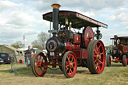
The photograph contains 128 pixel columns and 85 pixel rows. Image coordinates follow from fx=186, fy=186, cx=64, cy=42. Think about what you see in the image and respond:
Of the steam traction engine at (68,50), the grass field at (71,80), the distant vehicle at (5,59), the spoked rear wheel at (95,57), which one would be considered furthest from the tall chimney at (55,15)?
the distant vehicle at (5,59)

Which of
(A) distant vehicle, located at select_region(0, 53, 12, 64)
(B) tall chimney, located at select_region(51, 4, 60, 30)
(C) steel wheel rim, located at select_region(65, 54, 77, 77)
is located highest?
(B) tall chimney, located at select_region(51, 4, 60, 30)

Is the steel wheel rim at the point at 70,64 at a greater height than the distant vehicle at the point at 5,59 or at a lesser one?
greater

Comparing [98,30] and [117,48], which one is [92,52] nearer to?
[98,30]

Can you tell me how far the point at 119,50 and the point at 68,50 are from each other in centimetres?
535

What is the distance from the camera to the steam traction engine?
21.4 feet

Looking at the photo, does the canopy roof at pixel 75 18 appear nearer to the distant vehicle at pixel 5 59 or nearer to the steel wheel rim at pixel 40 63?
the steel wheel rim at pixel 40 63

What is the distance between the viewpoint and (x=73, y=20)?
26.5ft

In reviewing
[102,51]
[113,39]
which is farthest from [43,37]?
[102,51]

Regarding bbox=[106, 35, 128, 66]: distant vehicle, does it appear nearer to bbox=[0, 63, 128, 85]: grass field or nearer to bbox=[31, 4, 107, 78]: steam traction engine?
bbox=[31, 4, 107, 78]: steam traction engine

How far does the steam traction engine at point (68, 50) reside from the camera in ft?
21.4

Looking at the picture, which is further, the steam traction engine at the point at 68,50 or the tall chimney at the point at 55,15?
the tall chimney at the point at 55,15

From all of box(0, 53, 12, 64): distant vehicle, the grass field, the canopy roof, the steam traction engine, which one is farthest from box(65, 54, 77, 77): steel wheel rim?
box(0, 53, 12, 64): distant vehicle

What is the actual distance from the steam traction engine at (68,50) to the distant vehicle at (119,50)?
2971 millimetres

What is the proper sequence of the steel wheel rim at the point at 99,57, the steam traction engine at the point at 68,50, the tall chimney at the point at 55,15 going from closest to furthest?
the steam traction engine at the point at 68,50, the tall chimney at the point at 55,15, the steel wheel rim at the point at 99,57
